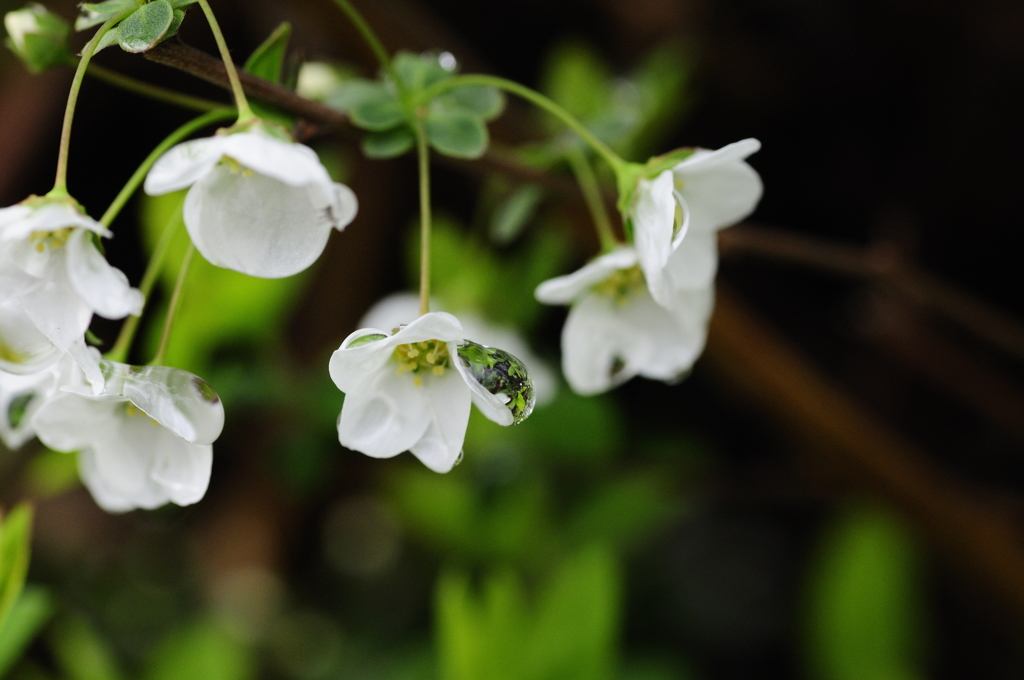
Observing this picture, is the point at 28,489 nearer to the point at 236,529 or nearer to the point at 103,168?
the point at 236,529

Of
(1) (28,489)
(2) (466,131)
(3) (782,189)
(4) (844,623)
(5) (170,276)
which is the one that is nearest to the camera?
(2) (466,131)

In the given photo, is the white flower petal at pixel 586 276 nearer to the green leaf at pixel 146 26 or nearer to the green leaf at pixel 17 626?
the green leaf at pixel 146 26

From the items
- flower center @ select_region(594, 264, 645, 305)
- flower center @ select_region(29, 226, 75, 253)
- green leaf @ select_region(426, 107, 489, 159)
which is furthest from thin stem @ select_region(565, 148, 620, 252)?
flower center @ select_region(29, 226, 75, 253)

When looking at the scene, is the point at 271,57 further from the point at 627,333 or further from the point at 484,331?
the point at 484,331

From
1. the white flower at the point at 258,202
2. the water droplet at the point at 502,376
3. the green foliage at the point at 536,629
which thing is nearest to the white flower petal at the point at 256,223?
the white flower at the point at 258,202

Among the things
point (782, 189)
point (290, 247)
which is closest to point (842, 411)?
point (782, 189)

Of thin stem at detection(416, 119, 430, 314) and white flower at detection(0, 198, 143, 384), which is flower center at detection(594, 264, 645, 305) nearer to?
thin stem at detection(416, 119, 430, 314)
